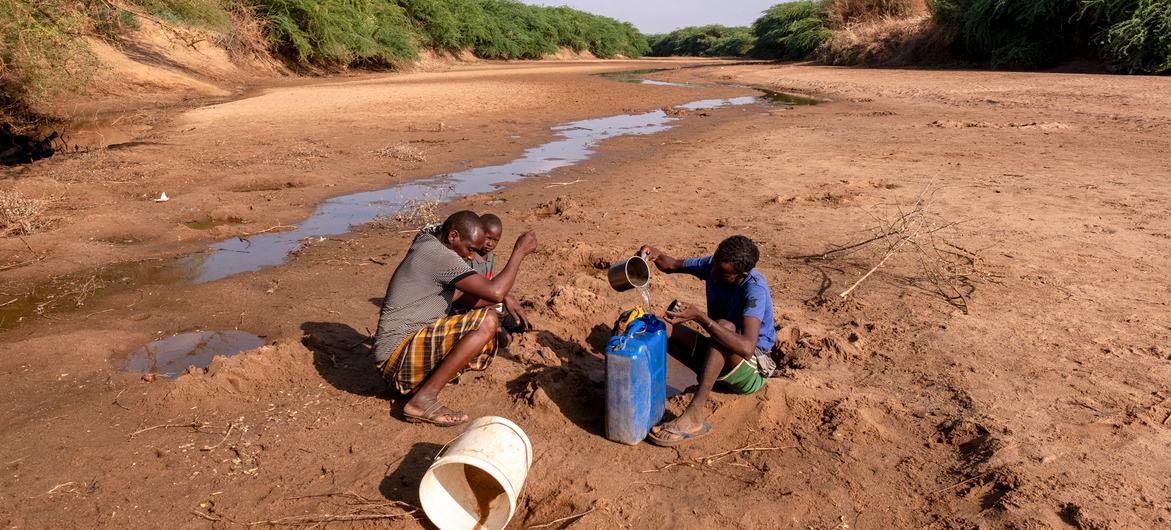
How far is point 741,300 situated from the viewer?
133 inches

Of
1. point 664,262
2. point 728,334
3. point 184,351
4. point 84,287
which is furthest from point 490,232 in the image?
point 84,287

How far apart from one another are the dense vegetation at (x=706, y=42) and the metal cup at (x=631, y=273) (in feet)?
180

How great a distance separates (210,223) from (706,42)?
7319cm

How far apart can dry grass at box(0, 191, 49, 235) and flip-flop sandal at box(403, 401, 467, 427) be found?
5288 mm

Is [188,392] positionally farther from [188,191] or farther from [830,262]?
[188,191]

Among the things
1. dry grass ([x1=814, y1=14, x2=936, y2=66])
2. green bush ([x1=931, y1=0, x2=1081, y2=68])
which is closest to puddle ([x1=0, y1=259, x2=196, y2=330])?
green bush ([x1=931, y1=0, x2=1081, y2=68])

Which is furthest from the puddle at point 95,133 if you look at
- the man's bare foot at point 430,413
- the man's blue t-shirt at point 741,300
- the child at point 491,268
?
the man's blue t-shirt at point 741,300

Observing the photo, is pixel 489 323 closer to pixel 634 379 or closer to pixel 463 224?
pixel 463 224

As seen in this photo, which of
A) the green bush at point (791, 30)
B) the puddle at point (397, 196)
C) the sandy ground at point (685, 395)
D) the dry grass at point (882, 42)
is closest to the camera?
the sandy ground at point (685, 395)

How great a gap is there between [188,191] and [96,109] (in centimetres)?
916

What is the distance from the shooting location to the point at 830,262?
5527 mm

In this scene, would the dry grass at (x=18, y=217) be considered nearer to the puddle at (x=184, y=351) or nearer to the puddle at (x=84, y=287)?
the puddle at (x=84, y=287)

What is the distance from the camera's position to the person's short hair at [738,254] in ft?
10.7

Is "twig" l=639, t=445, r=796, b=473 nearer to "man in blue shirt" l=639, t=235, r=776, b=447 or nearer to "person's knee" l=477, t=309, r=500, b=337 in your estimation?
"man in blue shirt" l=639, t=235, r=776, b=447
